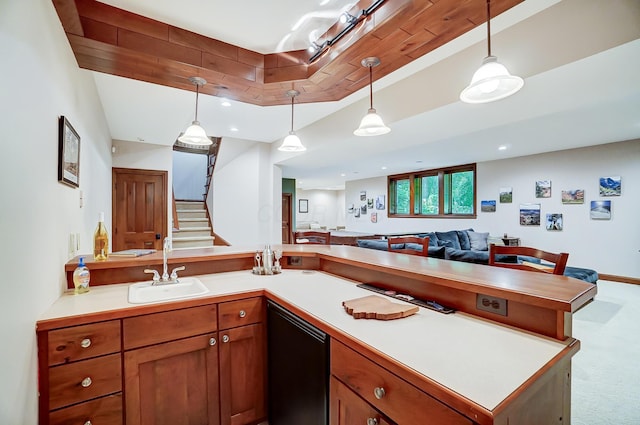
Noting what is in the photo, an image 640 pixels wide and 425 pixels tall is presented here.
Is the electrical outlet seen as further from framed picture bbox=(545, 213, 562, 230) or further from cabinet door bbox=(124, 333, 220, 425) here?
framed picture bbox=(545, 213, 562, 230)

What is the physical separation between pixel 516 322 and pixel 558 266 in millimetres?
1158

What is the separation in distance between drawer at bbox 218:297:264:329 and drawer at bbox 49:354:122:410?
1.76 ft

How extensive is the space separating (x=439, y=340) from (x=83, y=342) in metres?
1.61

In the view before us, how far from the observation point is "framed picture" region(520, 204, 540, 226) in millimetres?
6387

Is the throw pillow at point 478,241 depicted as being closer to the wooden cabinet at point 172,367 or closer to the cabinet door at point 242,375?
the cabinet door at point 242,375

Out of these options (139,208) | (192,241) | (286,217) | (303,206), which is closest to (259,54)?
(139,208)

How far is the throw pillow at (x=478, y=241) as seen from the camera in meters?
6.51

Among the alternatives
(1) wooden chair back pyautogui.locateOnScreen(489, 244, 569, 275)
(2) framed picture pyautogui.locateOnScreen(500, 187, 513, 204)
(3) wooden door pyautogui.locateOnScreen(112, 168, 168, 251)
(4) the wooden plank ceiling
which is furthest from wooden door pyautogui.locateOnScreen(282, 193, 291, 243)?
(1) wooden chair back pyautogui.locateOnScreen(489, 244, 569, 275)

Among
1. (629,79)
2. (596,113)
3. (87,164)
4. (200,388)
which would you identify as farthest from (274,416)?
(596,113)

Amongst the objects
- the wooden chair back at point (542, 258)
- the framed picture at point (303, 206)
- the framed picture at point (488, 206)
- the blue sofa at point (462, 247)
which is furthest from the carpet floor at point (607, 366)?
the framed picture at point (303, 206)

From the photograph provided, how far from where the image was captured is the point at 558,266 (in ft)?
6.79

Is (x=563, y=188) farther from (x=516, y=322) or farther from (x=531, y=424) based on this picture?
(x=531, y=424)

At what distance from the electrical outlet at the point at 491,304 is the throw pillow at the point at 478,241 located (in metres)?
5.78

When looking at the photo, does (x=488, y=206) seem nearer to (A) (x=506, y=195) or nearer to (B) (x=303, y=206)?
(A) (x=506, y=195)
